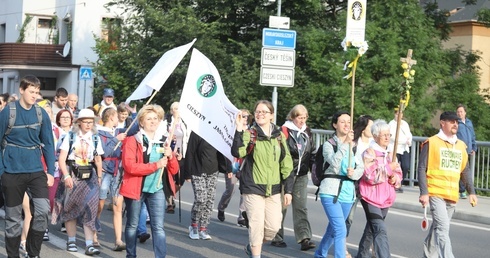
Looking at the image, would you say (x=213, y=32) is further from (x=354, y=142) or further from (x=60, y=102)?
(x=354, y=142)

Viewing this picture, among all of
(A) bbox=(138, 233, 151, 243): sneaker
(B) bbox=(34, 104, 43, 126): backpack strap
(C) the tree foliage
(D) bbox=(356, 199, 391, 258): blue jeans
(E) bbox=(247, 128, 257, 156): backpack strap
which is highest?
(C) the tree foliage

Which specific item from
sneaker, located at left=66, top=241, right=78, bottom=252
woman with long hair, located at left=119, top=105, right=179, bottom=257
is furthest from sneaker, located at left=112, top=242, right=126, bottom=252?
woman with long hair, located at left=119, top=105, right=179, bottom=257

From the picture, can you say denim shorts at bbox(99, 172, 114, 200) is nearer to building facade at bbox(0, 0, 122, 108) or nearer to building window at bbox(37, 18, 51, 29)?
building facade at bbox(0, 0, 122, 108)

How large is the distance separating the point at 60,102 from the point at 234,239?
4.30 metres

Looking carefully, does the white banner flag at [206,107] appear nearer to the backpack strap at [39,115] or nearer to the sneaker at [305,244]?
the backpack strap at [39,115]

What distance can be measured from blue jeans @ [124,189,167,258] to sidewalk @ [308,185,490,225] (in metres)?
7.52

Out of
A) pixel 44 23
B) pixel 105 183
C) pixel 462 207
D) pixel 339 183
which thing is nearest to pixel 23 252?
pixel 105 183

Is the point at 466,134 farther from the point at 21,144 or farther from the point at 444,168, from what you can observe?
the point at 21,144

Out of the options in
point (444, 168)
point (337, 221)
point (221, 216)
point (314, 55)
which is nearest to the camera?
point (337, 221)

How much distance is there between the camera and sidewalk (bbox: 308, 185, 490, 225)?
14743mm

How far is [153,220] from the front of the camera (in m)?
8.64

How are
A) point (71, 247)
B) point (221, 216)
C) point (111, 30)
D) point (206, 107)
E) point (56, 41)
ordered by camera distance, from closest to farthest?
point (206, 107) → point (71, 247) → point (221, 216) → point (111, 30) → point (56, 41)

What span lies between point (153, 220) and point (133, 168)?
0.54 meters

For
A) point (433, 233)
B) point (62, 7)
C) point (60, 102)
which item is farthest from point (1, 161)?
point (62, 7)
